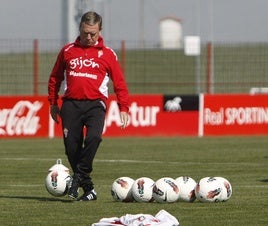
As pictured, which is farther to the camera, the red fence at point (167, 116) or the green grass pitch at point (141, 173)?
the red fence at point (167, 116)

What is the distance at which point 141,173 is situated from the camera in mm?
20844

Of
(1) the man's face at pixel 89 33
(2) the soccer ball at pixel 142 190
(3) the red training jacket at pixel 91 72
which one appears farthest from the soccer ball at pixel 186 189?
(1) the man's face at pixel 89 33

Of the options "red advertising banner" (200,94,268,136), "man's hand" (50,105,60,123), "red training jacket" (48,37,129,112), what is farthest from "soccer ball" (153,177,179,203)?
"red advertising banner" (200,94,268,136)

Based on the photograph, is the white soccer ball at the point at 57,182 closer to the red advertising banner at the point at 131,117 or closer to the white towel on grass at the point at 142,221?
the white towel on grass at the point at 142,221

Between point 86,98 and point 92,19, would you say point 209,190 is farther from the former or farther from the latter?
point 92,19

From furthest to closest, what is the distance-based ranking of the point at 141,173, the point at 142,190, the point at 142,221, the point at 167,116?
the point at 167,116 → the point at 141,173 → the point at 142,190 → the point at 142,221

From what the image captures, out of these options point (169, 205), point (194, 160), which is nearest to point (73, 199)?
point (169, 205)

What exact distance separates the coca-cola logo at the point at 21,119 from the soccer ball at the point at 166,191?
17.1m

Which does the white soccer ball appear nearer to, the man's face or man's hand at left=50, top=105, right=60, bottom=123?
man's hand at left=50, top=105, right=60, bottom=123

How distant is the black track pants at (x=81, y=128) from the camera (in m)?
15.7

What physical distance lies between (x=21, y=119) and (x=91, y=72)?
1676 centimetres

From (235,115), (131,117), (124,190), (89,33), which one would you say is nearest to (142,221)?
→ (124,190)

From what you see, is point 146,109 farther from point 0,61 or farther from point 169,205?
point 169,205

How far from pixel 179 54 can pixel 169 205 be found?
82.5 ft
